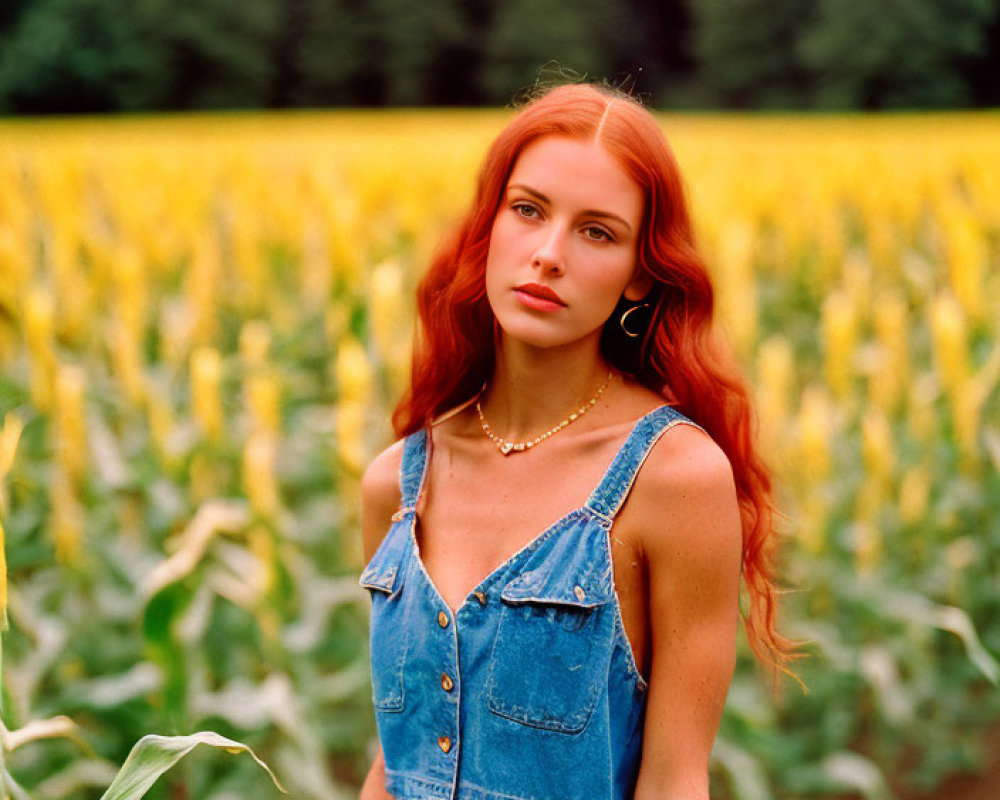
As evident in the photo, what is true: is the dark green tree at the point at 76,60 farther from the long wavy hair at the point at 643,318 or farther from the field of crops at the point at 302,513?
the long wavy hair at the point at 643,318

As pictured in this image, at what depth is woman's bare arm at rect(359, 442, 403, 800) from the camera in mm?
1538

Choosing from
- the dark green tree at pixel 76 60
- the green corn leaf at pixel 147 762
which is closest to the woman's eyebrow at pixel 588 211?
the green corn leaf at pixel 147 762

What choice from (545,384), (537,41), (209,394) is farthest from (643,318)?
(537,41)

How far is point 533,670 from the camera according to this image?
1.33 meters

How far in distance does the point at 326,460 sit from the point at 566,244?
2341mm

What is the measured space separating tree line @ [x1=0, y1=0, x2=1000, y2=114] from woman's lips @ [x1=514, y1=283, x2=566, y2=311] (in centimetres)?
2300

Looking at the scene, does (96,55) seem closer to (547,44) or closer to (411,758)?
(547,44)

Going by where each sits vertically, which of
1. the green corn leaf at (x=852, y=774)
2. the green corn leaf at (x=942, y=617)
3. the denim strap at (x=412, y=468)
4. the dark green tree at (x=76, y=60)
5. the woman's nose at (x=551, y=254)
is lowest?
the dark green tree at (x=76, y=60)

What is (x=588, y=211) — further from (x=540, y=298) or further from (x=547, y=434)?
(x=547, y=434)

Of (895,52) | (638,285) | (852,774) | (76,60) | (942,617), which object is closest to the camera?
(638,285)

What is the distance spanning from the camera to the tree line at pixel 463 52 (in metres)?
25.8

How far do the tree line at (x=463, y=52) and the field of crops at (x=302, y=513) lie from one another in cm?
2034

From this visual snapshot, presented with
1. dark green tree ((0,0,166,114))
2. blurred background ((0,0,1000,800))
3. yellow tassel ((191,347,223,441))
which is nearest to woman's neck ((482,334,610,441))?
blurred background ((0,0,1000,800))

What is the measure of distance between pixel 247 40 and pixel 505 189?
1308 inches
